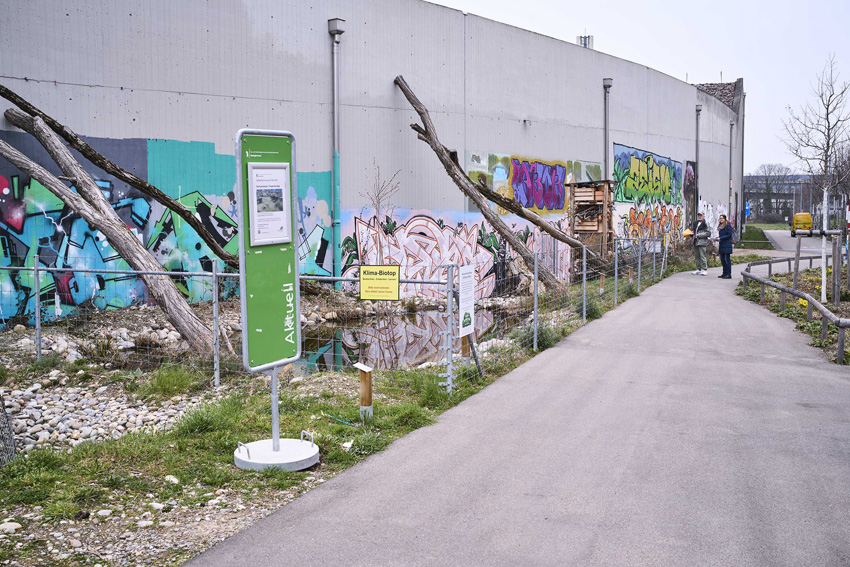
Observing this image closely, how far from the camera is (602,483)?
5832 millimetres

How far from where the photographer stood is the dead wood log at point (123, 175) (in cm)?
Answer: 1370

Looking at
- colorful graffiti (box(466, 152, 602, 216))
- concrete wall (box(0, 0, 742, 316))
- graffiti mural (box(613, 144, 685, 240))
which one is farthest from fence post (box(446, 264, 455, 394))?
graffiti mural (box(613, 144, 685, 240))

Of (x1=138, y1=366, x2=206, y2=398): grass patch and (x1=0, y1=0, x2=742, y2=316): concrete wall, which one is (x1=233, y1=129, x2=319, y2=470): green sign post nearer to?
(x1=138, y1=366, x2=206, y2=398): grass patch

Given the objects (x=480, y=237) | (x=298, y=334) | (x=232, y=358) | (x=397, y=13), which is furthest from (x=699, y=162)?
(x=298, y=334)

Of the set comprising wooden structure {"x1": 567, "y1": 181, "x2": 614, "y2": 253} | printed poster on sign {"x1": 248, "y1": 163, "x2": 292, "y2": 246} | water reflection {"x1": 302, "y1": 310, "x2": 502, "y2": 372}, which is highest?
wooden structure {"x1": 567, "y1": 181, "x2": 614, "y2": 253}

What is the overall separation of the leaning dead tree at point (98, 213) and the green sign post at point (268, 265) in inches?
220

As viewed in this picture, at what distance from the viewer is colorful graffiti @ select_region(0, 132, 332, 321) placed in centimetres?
1401

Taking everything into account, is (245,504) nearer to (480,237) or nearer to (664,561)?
(664,561)

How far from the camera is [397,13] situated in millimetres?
20781

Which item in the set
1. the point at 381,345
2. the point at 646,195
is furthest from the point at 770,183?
the point at 381,345

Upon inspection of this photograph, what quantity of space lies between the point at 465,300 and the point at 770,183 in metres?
103

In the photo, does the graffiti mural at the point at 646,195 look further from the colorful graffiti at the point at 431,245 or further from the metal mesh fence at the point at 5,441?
the metal mesh fence at the point at 5,441

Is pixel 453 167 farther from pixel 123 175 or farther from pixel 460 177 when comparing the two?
pixel 123 175

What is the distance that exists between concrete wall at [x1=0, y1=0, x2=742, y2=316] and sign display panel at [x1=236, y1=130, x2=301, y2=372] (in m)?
10.1
